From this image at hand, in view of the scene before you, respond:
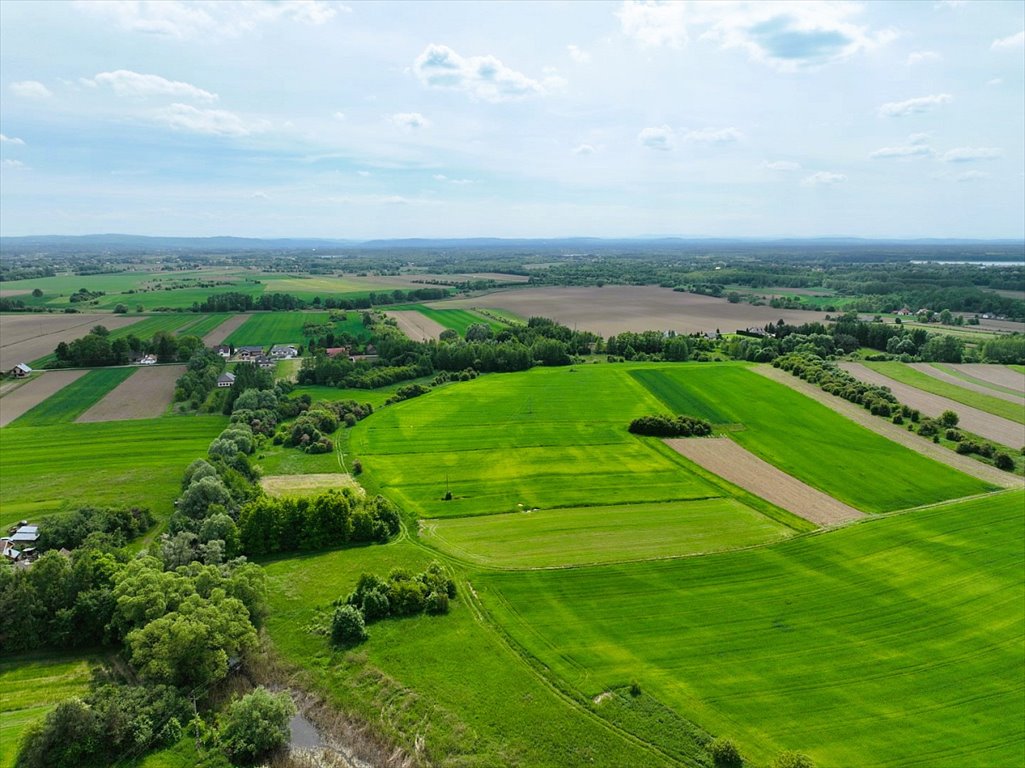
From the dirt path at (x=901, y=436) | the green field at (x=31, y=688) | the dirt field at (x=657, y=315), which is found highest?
the dirt field at (x=657, y=315)

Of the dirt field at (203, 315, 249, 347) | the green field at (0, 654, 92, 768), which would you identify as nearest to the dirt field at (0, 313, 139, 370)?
the dirt field at (203, 315, 249, 347)

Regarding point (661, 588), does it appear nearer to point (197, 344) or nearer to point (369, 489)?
point (369, 489)

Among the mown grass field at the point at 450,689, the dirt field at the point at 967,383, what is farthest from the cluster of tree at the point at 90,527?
the dirt field at the point at 967,383

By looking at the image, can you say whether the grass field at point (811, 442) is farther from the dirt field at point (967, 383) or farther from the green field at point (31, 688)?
the green field at point (31, 688)

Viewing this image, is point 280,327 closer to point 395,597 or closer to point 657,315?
point 657,315

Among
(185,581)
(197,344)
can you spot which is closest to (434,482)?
(185,581)

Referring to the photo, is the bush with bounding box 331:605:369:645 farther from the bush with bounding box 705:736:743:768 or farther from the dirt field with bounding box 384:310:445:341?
the dirt field with bounding box 384:310:445:341

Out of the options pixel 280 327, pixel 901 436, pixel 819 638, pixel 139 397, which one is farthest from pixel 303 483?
pixel 280 327
